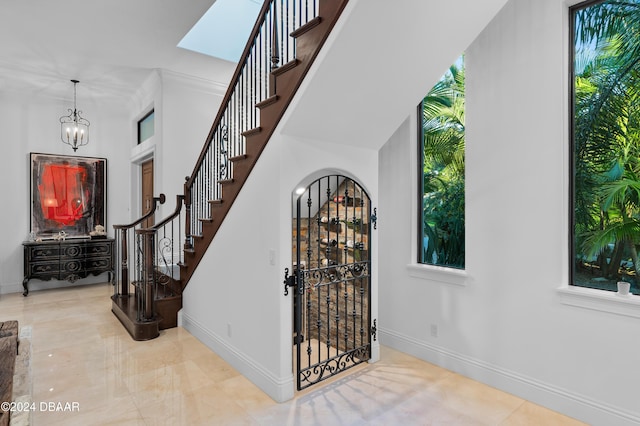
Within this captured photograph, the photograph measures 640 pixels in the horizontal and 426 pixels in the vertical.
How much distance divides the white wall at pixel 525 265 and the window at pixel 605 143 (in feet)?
0.37

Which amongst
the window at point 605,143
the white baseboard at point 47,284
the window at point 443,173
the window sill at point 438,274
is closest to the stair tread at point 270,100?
the window at point 443,173

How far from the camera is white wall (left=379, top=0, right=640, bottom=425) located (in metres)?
2.31

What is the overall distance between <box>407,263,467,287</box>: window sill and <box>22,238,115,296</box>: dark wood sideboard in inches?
218

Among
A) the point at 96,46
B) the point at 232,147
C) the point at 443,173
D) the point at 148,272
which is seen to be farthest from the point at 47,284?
the point at 443,173

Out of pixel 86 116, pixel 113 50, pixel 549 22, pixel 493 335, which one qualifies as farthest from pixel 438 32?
pixel 86 116

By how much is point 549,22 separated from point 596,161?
1024mm

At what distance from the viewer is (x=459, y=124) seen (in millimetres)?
3156

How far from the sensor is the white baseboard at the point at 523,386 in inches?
89.1

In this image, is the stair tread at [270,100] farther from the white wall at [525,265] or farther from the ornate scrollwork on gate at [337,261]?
the white wall at [525,265]

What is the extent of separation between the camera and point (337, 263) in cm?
314

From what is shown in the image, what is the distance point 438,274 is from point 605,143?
5.07 ft

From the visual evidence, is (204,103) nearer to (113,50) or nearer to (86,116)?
(113,50)

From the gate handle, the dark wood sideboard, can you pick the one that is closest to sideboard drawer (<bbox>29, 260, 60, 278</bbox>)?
the dark wood sideboard

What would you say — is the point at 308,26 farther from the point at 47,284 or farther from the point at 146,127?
the point at 47,284
